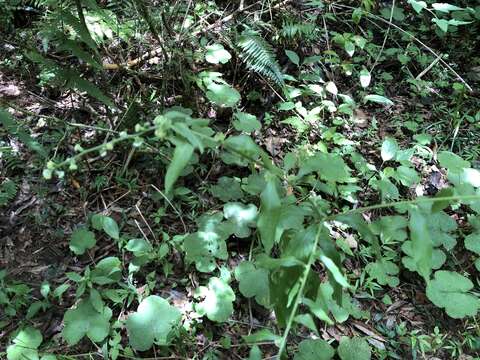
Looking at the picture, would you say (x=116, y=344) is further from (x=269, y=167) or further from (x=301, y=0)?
(x=301, y=0)

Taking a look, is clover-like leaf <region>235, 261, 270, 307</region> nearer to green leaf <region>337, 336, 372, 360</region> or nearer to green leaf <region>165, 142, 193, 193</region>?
green leaf <region>337, 336, 372, 360</region>

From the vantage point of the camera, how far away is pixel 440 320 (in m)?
2.23

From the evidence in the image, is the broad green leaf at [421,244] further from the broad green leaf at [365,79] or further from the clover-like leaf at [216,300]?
the broad green leaf at [365,79]

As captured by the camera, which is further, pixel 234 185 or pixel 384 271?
pixel 234 185

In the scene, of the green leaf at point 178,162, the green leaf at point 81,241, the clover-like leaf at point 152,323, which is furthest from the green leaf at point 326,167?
the green leaf at point 178,162

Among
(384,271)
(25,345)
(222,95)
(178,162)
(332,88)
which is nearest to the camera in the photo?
(178,162)

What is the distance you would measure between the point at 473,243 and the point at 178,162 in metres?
1.84

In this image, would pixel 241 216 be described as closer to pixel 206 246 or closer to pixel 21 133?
pixel 206 246

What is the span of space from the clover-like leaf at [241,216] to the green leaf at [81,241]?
0.66 meters

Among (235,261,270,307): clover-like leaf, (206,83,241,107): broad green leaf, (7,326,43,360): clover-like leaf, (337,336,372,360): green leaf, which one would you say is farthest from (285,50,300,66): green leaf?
(7,326,43,360): clover-like leaf

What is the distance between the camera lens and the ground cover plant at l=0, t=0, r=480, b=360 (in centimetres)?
198

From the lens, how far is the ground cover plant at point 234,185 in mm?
1983

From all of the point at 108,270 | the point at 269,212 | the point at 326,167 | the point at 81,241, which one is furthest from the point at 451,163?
the point at 81,241

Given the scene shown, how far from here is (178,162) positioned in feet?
3.68
